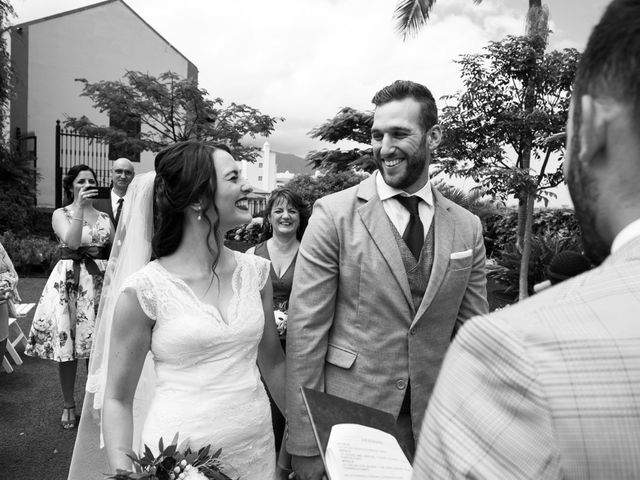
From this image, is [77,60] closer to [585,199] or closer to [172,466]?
[172,466]

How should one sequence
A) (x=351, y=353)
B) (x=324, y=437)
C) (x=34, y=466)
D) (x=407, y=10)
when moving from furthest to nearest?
(x=407, y=10)
(x=34, y=466)
(x=351, y=353)
(x=324, y=437)

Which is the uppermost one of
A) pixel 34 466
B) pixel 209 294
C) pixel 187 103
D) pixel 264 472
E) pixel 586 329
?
pixel 187 103

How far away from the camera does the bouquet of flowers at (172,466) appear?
1899 mm

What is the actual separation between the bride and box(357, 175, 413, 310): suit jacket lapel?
22.3 inches

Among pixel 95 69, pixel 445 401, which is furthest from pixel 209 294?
pixel 95 69

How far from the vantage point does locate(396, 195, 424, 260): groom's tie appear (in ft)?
8.15

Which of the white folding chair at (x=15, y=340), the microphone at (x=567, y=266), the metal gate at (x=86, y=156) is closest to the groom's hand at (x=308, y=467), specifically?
the microphone at (x=567, y=266)

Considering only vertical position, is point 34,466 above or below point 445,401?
below

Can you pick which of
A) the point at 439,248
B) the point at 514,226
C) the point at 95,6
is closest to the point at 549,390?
the point at 439,248

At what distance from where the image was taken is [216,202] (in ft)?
8.14

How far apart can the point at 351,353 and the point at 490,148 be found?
993 centimetres

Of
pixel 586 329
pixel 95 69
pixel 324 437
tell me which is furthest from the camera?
pixel 95 69

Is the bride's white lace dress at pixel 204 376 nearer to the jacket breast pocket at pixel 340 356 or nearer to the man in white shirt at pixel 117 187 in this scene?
the jacket breast pocket at pixel 340 356

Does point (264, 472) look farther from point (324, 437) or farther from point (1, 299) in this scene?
point (1, 299)
